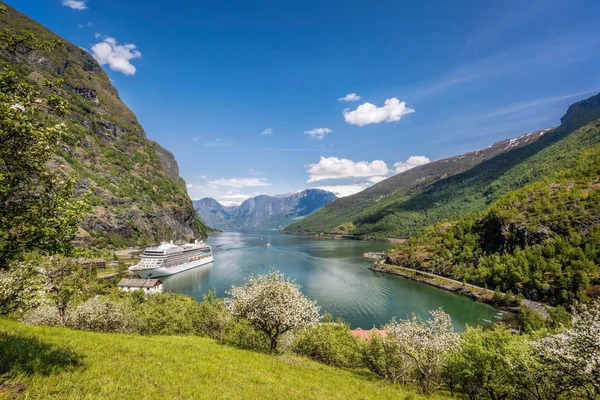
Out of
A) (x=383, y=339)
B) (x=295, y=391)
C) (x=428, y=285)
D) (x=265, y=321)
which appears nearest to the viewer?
(x=295, y=391)

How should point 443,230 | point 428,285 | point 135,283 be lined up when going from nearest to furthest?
point 135,283 < point 428,285 < point 443,230

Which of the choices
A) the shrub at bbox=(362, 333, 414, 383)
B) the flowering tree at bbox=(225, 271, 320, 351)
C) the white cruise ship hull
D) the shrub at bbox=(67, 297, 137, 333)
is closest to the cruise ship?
the white cruise ship hull

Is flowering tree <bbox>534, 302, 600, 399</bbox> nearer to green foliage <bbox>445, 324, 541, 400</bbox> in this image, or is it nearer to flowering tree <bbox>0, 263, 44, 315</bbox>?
green foliage <bbox>445, 324, 541, 400</bbox>

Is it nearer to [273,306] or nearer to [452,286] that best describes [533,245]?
[452,286]

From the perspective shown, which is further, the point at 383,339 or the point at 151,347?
the point at 383,339

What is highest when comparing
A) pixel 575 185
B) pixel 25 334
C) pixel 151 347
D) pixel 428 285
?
pixel 575 185

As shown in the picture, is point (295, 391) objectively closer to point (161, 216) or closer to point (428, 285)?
point (428, 285)

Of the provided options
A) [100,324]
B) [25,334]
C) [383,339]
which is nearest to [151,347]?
[25,334]
